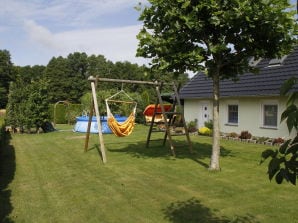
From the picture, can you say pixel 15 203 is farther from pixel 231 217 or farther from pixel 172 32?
pixel 172 32

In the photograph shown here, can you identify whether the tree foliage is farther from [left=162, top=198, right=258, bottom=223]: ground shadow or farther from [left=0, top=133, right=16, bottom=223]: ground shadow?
[left=162, top=198, right=258, bottom=223]: ground shadow

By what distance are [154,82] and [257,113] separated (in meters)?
7.15

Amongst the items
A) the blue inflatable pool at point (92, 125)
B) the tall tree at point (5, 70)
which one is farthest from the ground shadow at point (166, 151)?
the tall tree at point (5, 70)

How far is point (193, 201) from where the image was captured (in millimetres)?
6746

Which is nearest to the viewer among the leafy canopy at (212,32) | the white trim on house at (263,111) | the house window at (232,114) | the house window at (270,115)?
the leafy canopy at (212,32)

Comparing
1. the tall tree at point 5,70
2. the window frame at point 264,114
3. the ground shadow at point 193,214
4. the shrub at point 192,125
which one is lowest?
the ground shadow at point 193,214

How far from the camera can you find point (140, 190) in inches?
301

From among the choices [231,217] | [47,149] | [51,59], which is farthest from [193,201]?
[51,59]

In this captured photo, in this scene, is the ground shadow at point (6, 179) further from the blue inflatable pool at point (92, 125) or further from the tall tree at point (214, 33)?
the blue inflatable pool at point (92, 125)

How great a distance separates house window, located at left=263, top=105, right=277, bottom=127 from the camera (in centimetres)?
1667

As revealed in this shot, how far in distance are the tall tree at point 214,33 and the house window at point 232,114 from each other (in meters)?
9.69

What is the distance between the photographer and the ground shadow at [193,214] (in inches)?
222

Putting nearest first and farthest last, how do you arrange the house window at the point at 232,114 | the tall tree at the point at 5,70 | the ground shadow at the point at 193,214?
the ground shadow at the point at 193,214, the house window at the point at 232,114, the tall tree at the point at 5,70

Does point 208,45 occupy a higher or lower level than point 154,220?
higher
